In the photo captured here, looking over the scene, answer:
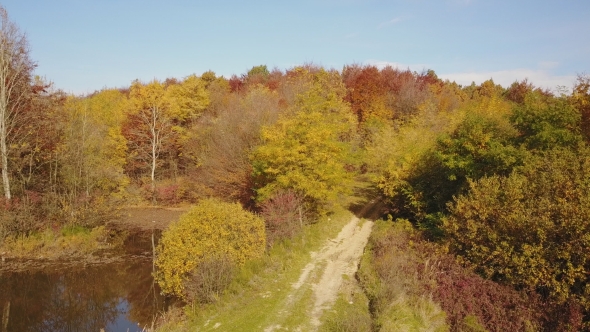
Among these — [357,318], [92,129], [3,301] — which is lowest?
[3,301]

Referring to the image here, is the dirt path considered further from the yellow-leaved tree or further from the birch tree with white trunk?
the birch tree with white trunk

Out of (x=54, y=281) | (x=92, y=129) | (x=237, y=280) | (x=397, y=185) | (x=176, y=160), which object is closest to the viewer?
(x=237, y=280)

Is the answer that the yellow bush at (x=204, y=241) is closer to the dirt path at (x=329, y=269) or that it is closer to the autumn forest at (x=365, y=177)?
the dirt path at (x=329, y=269)

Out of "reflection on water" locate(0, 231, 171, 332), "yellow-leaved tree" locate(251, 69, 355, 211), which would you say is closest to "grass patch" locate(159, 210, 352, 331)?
"reflection on water" locate(0, 231, 171, 332)

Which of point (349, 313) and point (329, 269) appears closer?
point (349, 313)

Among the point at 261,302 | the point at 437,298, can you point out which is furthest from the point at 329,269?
the point at 437,298

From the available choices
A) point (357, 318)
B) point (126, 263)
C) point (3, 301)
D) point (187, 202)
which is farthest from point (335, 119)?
point (3, 301)

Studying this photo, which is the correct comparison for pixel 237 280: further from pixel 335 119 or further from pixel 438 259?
pixel 335 119

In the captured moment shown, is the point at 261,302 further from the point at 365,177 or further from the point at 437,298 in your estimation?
the point at 365,177
